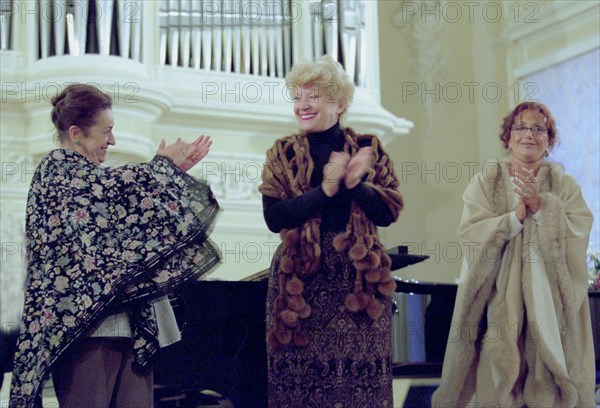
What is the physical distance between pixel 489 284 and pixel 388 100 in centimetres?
401

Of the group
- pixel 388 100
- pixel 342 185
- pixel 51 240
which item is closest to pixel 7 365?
pixel 51 240

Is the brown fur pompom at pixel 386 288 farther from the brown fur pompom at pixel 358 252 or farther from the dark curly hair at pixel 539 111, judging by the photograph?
the dark curly hair at pixel 539 111

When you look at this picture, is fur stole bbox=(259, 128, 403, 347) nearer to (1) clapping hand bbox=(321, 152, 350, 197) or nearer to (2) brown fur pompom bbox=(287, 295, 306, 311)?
(2) brown fur pompom bbox=(287, 295, 306, 311)

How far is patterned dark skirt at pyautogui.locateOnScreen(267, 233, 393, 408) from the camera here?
12.5ft

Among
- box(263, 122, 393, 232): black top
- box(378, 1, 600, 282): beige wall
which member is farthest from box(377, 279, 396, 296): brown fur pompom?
box(378, 1, 600, 282): beige wall

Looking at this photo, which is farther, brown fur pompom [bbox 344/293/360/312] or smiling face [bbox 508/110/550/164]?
smiling face [bbox 508/110/550/164]

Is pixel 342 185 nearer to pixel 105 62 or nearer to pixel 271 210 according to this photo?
pixel 271 210

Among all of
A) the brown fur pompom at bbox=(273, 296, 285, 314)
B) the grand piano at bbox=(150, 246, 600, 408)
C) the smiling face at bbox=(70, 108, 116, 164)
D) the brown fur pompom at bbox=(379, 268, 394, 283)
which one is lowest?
the grand piano at bbox=(150, 246, 600, 408)

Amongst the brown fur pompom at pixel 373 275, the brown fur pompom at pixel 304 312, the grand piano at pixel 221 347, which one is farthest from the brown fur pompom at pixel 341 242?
the grand piano at pixel 221 347

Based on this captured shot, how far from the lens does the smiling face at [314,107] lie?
397cm

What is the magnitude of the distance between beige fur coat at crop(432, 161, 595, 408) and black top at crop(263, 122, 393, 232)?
3.52 ft

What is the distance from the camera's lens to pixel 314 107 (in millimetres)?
3969

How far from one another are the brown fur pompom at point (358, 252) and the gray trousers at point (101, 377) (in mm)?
806

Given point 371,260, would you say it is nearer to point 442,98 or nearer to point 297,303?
point 297,303
